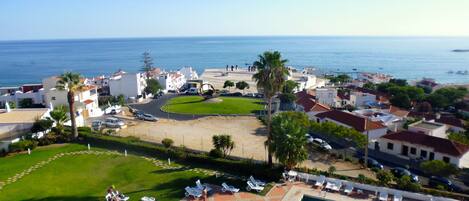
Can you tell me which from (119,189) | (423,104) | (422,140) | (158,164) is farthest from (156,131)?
(423,104)

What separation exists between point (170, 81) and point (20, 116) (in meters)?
49.2

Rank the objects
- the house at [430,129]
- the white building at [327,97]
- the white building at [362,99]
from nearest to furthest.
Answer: the house at [430,129], the white building at [362,99], the white building at [327,97]

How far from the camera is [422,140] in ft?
138

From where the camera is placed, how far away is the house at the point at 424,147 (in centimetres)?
3850

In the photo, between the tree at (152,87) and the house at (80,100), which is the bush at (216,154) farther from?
the tree at (152,87)

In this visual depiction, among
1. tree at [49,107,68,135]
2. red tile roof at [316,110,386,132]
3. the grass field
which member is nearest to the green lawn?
red tile roof at [316,110,386,132]

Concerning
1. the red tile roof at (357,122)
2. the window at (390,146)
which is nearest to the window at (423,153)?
the window at (390,146)

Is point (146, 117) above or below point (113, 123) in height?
below

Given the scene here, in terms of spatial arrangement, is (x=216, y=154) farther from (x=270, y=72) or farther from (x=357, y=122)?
(x=357, y=122)

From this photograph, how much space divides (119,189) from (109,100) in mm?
49577

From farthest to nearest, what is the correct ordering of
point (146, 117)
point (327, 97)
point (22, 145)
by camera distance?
point (327, 97), point (146, 117), point (22, 145)

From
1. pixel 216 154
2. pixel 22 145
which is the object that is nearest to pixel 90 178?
pixel 216 154

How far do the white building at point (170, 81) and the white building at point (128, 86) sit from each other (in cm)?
855

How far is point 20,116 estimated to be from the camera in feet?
163
